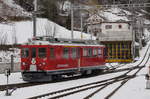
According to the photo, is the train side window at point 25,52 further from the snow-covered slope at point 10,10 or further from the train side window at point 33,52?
the snow-covered slope at point 10,10

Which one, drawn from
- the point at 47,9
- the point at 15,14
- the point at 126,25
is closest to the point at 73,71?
the point at 15,14

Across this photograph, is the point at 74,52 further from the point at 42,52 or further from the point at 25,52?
the point at 25,52

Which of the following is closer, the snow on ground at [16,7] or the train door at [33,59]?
the train door at [33,59]

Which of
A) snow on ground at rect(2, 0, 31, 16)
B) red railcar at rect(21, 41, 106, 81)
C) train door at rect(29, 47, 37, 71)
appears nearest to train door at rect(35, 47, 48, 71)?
red railcar at rect(21, 41, 106, 81)

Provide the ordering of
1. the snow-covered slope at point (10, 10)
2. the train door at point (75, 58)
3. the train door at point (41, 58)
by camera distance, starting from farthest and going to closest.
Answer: the snow-covered slope at point (10, 10)
the train door at point (75, 58)
the train door at point (41, 58)

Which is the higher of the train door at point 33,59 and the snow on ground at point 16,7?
the snow on ground at point 16,7

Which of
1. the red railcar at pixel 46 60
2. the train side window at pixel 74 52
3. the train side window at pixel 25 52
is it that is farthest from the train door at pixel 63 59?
the train side window at pixel 25 52

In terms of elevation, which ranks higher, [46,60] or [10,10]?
[10,10]

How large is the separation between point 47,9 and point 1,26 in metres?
14.2

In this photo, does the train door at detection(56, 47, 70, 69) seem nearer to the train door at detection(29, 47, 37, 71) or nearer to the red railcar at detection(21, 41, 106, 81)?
the red railcar at detection(21, 41, 106, 81)

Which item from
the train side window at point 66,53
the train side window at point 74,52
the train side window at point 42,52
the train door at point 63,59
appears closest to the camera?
the train side window at point 42,52

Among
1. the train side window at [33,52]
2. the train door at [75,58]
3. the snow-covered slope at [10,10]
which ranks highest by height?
the snow-covered slope at [10,10]

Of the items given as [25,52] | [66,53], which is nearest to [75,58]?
[66,53]

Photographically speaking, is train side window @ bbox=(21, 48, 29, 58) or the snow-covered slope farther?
the snow-covered slope
